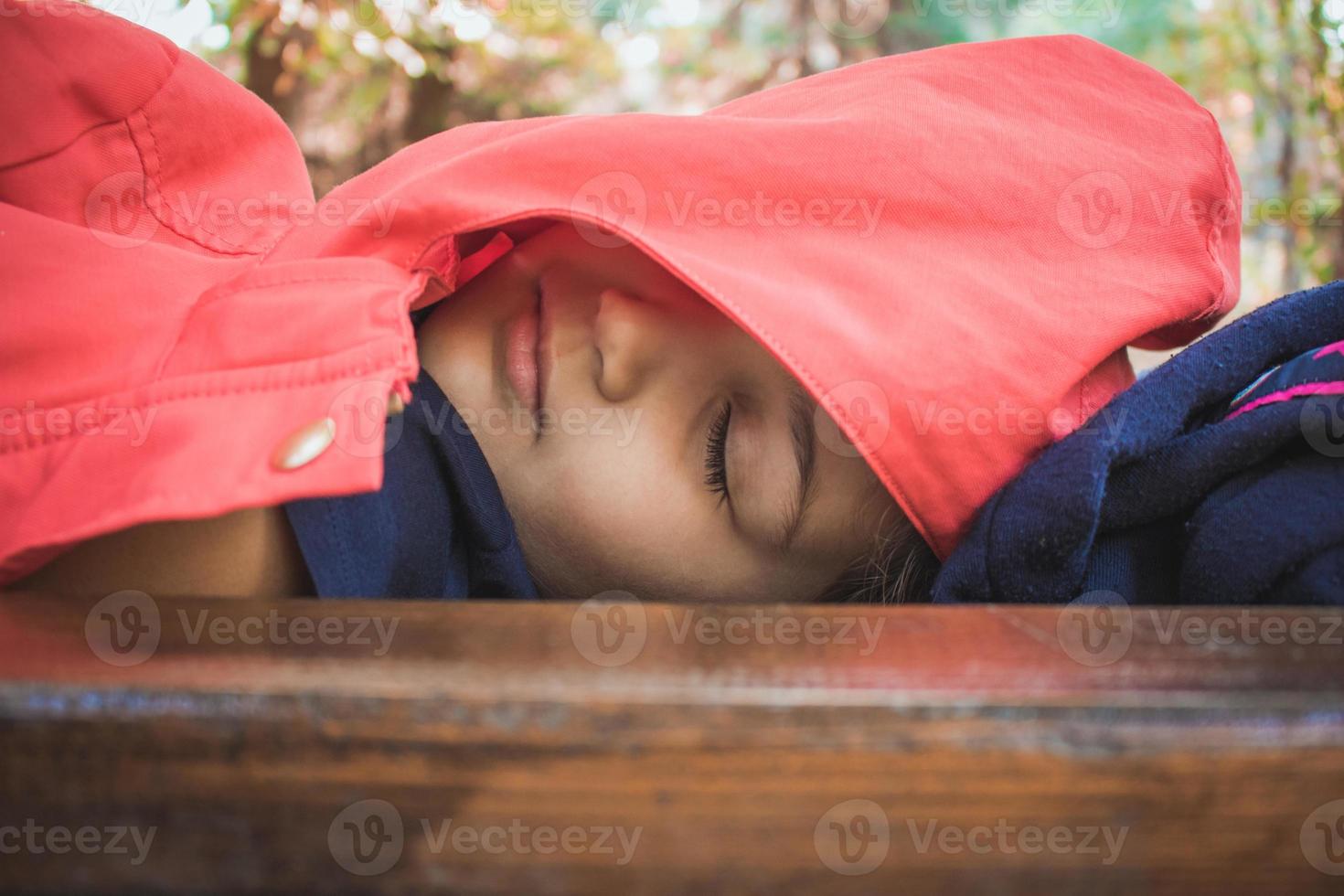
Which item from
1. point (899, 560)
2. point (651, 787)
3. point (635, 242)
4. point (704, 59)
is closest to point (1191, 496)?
point (899, 560)

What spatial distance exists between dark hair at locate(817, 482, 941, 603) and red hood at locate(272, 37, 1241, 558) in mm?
79

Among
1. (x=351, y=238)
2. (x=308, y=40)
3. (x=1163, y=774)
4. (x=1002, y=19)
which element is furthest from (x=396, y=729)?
(x=1002, y=19)

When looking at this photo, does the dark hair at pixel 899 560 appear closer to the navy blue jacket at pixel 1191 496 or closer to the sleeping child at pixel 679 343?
the sleeping child at pixel 679 343

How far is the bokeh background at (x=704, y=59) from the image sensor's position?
247 centimetres

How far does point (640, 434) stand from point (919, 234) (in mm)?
319

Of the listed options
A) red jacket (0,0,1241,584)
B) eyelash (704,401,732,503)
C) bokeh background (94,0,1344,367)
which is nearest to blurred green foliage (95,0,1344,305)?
bokeh background (94,0,1344,367)

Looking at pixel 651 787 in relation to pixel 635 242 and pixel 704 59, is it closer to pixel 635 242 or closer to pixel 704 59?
pixel 635 242

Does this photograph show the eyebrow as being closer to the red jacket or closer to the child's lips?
the red jacket

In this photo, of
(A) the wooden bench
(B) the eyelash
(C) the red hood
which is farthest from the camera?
(B) the eyelash

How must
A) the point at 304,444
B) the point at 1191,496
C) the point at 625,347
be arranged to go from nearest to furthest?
the point at 304,444, the point at 1191,496, the point at 625,347

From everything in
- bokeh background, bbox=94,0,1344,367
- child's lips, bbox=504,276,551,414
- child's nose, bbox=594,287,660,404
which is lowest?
bokeh background, bbox=94,0,1344,367

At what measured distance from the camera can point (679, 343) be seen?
0.94m

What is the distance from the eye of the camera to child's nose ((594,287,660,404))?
0.93 meters

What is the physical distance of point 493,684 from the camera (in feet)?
1.26
